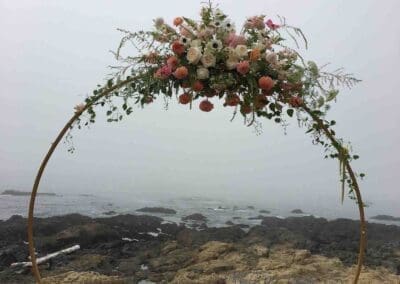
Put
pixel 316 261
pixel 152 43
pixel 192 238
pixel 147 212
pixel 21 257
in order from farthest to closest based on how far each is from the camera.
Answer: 1. pixel 147 212
2. pixel 192 238
3. pixel 21 257
4. pixel 316 261
5. pixel 152 43

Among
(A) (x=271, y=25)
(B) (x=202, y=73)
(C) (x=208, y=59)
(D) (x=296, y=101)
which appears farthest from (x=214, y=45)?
(D) (x=296, y=101)

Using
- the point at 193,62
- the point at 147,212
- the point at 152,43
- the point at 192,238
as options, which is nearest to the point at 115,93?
the point at 152,43

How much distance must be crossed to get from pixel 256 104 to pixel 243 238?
18042 millimetres

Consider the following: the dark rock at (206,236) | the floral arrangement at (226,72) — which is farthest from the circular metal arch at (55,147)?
the dark rock at (206,236)

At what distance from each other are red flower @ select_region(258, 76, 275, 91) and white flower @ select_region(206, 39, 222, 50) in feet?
1.59

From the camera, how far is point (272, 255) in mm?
16062

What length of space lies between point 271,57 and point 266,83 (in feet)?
0.88

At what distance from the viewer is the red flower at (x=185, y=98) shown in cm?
383

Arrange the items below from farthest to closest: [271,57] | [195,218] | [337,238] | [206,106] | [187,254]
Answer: [195,218] < [337,238] < [187,254] < [206,106] < [271,57]

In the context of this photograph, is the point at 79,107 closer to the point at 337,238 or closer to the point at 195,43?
the point at 195,43

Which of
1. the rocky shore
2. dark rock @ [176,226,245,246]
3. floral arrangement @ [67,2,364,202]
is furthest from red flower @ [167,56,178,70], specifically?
dark rock @ [176,226,245,246]

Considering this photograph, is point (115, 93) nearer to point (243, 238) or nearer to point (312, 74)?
point (312, 74)

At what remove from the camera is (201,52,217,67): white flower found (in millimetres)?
3559

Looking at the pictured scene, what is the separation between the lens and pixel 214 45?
362cm
